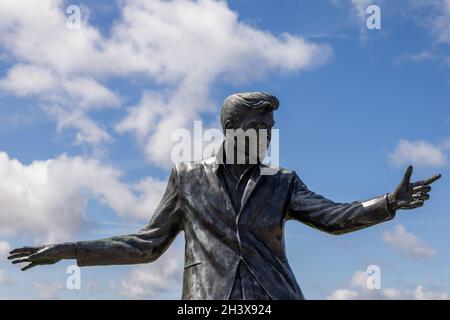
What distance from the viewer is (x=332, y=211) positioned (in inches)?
452

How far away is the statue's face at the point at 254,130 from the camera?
1162 centimetres

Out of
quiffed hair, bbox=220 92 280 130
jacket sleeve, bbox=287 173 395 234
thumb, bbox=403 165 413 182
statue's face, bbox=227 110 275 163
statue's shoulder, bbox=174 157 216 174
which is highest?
quiffed hair, bbox=220 92 280 130

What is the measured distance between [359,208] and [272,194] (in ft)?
3.13

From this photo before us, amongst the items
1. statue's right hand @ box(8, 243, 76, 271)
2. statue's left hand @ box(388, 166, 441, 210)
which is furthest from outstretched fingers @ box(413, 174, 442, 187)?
statue's right hand @ box(8, 243, 76, 271)

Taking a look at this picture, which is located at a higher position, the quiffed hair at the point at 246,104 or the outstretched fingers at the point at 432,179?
the quiffed hair at the point at 246,104

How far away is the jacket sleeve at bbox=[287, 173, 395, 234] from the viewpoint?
36.7 feet

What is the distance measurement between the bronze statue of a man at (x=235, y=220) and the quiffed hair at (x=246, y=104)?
0.01 metres

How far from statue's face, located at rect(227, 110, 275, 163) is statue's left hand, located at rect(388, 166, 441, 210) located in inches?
60.3

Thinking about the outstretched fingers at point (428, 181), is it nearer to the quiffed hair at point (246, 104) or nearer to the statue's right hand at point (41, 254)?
the quiffed hair at point (246, 104)

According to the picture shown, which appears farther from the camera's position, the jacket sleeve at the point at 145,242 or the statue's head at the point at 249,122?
the statue's head at the point at 249,122

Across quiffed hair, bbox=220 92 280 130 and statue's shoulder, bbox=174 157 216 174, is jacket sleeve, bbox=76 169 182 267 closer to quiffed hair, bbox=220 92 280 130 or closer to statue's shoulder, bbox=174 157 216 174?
statue's shoulder, bbox=174 157 216 174

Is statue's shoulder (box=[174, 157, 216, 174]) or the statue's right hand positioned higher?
statue's shoulder (box=[174, 157, 216, 174])

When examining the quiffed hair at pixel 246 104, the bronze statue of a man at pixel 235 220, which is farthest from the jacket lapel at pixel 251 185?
the quiffed hair at pixel 246 104
